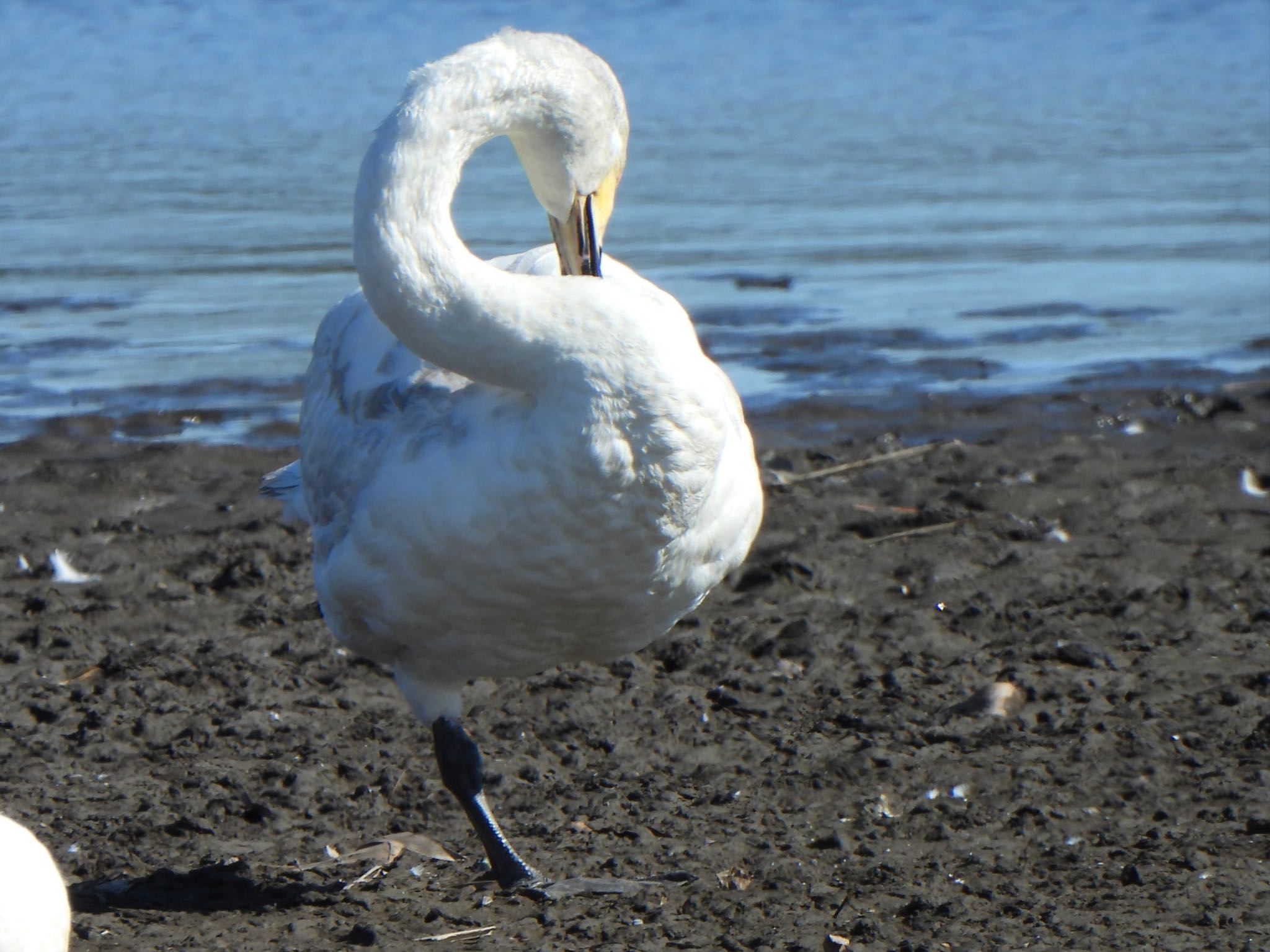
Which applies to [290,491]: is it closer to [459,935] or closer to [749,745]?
[749,745]

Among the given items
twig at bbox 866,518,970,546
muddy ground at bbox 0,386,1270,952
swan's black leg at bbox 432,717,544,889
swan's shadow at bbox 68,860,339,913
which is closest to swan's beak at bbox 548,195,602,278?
swan's black leg at bbox 432,717,544,889

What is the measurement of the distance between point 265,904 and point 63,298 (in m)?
8.29

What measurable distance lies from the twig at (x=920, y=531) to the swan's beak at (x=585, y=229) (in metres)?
2.57

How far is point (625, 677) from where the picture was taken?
5102 millimetres

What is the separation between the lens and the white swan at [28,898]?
288cm

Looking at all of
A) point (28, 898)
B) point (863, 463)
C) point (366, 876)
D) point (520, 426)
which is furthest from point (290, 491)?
point (863, 463)

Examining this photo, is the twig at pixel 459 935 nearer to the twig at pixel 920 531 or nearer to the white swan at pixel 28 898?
the white swan at pixel 28 898

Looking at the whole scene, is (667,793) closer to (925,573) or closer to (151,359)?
(925,573)

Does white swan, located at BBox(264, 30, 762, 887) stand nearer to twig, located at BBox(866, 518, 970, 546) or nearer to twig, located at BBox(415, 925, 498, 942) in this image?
twig, located at BBox(415, 925, 498, 942)

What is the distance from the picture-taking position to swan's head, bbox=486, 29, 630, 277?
3.63m

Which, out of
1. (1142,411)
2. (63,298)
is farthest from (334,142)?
(1142,411)

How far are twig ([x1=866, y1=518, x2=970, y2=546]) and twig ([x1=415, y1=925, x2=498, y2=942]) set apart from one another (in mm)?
2787

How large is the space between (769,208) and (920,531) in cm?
782

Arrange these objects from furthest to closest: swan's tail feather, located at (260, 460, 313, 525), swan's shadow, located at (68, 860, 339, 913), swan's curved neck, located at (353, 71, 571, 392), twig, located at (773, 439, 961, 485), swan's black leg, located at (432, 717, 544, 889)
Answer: twig, located at (773, 439, 961, 485) < swan's tail feather, located at (260, 460, 313, 525) < swan's black leg, located at (432, 717, 544, 889) < swan's shadow, located at (68, 860, 339, 913) < swan's curved neck, located at (353, 71, 571, 392)
